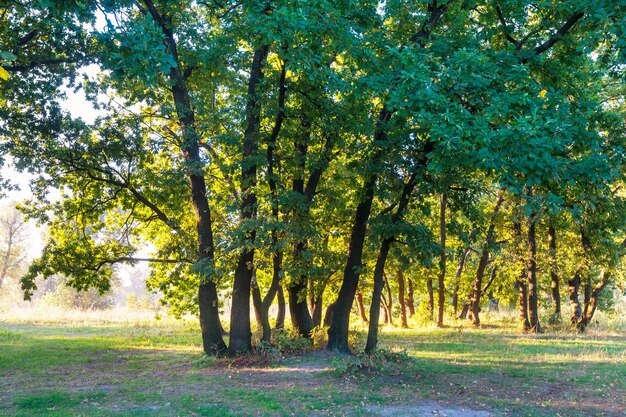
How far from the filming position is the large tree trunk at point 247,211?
41.4 feet

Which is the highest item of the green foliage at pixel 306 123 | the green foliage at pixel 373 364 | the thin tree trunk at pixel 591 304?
the green foliage at pixel 306 123

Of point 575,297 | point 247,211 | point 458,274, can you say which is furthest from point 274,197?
point 575,297

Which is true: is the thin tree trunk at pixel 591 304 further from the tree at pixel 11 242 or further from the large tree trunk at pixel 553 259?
the tree at pixel 11 242

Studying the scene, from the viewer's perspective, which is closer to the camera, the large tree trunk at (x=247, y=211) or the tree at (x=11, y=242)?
the large tree trunk at (x=247, y=211)

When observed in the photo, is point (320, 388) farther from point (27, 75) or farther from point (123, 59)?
point (27, 75)

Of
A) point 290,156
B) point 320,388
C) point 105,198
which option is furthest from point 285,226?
point 105,198

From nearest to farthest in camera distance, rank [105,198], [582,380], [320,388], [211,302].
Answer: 1. [320,388]
2. [582,380]
3. [211,302]
4. [105,198]

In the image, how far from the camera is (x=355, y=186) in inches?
528

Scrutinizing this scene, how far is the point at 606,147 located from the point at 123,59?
9532 mm

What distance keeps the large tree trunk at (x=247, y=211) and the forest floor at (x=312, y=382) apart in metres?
0.82

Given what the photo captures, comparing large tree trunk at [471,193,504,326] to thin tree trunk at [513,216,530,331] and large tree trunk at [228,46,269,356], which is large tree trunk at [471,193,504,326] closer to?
thin tree trunk at [513,216,530,331]

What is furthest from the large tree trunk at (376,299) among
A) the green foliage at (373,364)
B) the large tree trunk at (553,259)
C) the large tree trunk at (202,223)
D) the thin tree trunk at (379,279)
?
the large tree trunk at (553,259)

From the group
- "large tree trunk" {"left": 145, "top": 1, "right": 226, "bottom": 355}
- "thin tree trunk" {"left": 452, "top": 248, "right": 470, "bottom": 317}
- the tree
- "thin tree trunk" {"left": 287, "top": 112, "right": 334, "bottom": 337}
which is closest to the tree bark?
"thin tree trunk" {"left": 287, "top": 112, "right": 334, "bottom": 337}

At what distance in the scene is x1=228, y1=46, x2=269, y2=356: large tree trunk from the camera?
12633 mm
